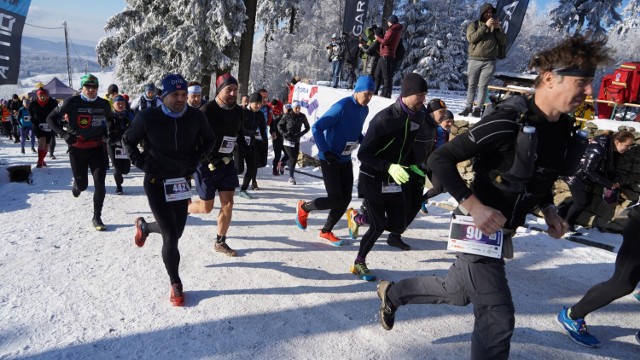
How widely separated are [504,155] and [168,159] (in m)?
2.93

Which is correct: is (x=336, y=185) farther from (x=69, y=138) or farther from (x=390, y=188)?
(x=69, y=138)

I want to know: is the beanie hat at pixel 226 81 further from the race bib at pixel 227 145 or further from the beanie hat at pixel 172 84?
the beanie hat at pixel 172 84

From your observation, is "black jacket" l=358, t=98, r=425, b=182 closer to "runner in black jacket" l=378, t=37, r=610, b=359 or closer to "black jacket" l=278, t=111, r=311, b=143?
"runner in black jacket" l=378, t=37, r=610, b=359

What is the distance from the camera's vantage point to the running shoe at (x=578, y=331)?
3197mm

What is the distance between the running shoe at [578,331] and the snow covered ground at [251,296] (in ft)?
0.23

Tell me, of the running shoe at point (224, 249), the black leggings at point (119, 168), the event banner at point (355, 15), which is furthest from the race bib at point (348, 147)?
the event banner at point (355, 15)

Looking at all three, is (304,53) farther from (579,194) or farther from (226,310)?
(226,310)

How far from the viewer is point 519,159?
2051 millimetres

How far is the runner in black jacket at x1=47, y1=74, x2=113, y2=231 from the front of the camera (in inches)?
206

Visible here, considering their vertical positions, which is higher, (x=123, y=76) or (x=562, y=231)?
(x=123, y=76)

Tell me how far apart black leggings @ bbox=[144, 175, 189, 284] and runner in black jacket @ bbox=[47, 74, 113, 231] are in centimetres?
234

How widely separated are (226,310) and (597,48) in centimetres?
339

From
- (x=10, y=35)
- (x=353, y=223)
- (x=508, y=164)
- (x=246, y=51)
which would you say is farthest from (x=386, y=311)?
(x=246, y=51)

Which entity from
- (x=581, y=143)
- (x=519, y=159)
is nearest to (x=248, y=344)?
(x=519, y=159)
